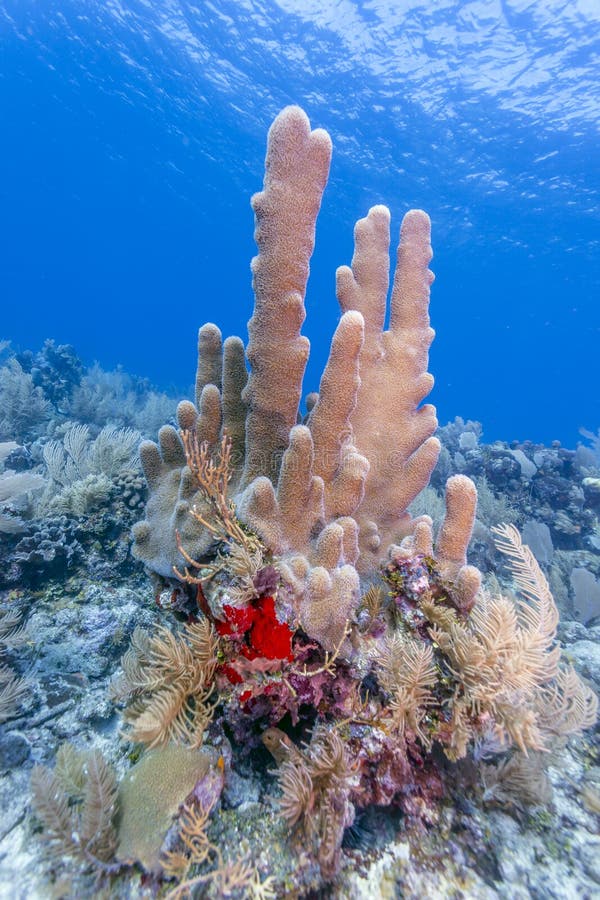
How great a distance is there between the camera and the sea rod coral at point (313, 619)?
2.09m

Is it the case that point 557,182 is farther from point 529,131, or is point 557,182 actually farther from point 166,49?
point 166,49

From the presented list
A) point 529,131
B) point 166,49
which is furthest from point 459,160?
point 166,49

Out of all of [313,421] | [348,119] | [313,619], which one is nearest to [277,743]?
[313,619]

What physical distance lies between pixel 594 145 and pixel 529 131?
3208 mm

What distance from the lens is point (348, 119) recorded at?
24719mm

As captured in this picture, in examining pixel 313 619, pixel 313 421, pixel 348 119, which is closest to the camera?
pixel 313 619

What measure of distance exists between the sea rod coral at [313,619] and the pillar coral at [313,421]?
14mm

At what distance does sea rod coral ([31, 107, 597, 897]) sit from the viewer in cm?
209

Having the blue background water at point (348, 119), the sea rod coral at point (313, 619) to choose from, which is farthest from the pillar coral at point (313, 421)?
the blue background water at point (348, 119)

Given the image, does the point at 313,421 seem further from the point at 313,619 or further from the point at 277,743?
the point at 277,743

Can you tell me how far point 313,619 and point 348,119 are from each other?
1201 inches

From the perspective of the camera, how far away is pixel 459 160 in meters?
24.9

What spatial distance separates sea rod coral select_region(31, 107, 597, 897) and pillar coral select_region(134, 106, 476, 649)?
1cm

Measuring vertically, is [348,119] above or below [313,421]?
above
